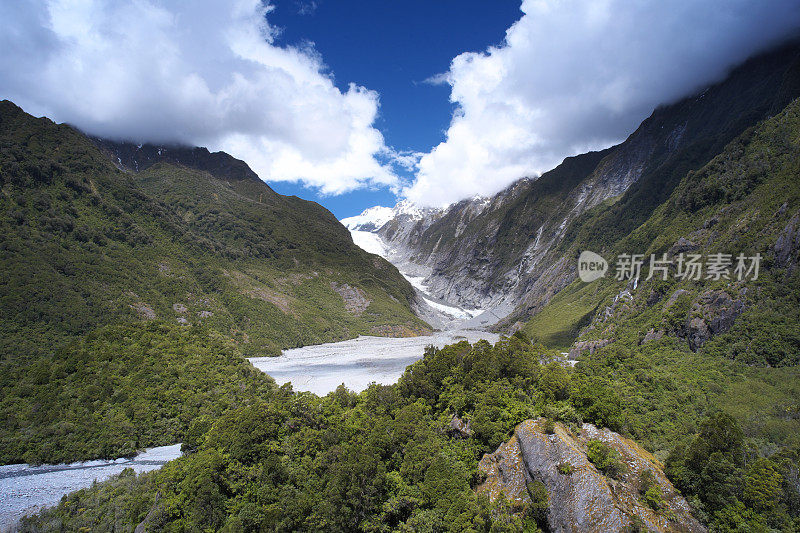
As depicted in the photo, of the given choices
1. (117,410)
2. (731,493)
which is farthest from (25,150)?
(731,493)

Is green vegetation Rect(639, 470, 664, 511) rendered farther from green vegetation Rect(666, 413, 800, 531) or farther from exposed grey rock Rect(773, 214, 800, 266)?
exposed grey rock Rect(773, 214, 800, 266)

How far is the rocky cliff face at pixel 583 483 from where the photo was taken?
14.3 m

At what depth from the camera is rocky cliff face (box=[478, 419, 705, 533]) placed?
1430 centimetres

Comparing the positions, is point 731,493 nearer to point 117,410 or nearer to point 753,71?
point 117,410

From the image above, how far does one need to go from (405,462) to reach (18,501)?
112ft

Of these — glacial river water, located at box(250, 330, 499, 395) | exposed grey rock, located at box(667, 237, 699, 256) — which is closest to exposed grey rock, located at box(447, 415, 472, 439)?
glacial river water, located at box(250, 330, 499, 395)

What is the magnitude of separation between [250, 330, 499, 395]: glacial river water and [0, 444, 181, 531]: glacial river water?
83.2 feet

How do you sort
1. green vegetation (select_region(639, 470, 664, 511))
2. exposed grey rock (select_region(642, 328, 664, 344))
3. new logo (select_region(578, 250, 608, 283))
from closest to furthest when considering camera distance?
green vegetation (select_region(639, 470, 664, 511)) < exposed grey rock (select_region(642, 328, 664, 344)) < new logo (select_region(578, 250, 608, 283))

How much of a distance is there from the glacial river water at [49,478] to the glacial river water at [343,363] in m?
25.4

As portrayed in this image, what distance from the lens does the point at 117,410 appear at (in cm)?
3703

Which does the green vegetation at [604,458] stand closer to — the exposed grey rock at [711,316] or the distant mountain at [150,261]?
the exposed grey rock at [711,316]

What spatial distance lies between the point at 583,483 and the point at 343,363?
75.7m
